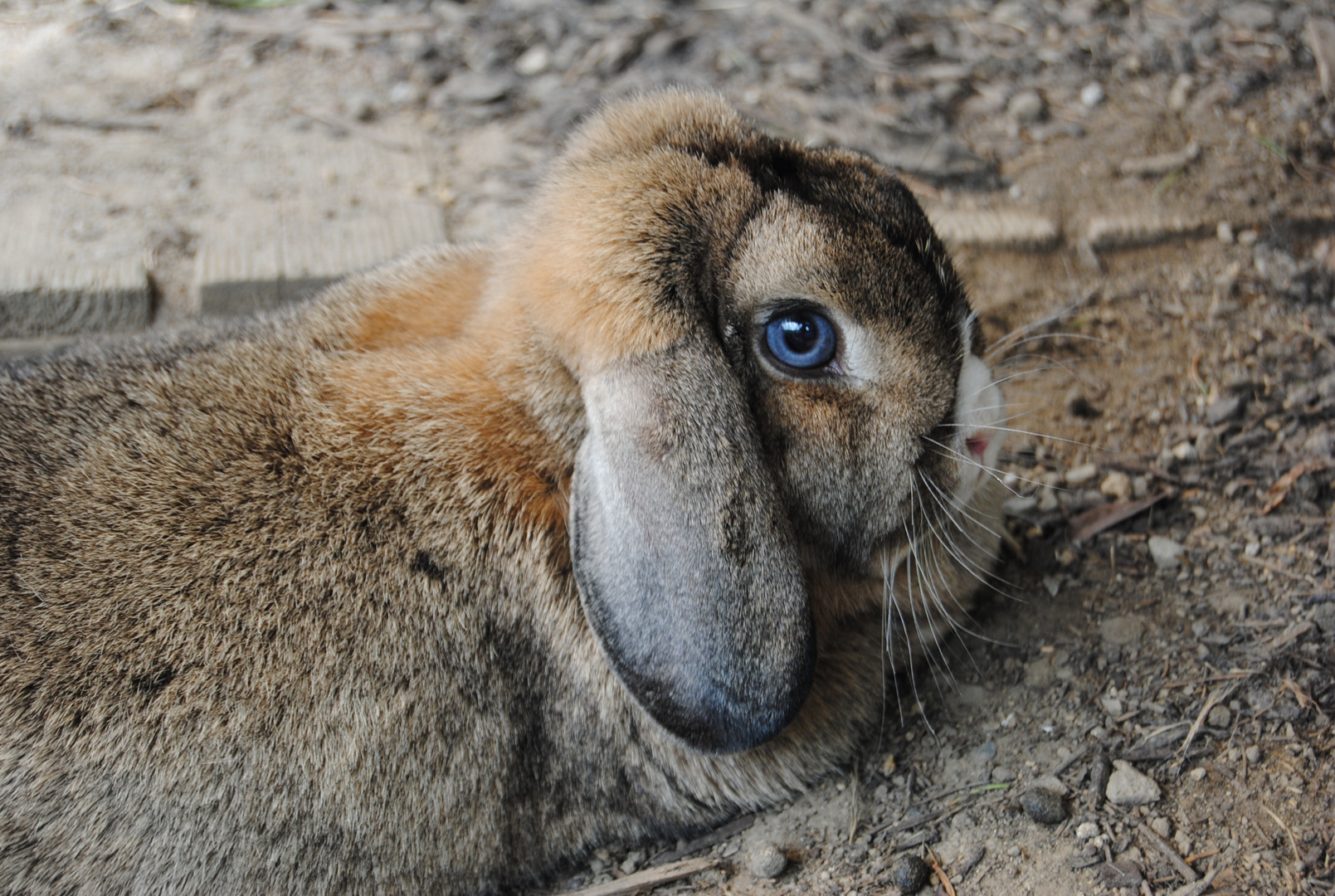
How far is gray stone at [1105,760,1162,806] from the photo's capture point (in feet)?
8.53

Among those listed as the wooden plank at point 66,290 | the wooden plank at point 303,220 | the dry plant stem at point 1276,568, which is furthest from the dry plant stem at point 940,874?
the wooden plank at point 66,290

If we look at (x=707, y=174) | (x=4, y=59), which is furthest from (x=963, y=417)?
(x=4, y=59)

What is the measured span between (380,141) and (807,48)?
220 cm

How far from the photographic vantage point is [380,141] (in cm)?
501

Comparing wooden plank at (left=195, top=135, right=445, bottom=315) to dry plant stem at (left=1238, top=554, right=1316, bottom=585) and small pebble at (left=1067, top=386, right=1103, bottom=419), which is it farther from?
dry plant stem at (left=1238, top=554, right=1316, bottom=585)

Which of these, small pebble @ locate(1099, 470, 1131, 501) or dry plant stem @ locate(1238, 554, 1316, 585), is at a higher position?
dry plant stem @ locate(1238, 554, 1316, 585)

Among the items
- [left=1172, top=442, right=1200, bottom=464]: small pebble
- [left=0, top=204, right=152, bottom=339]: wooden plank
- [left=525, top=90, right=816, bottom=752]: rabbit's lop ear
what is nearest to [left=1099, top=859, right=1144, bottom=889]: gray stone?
[left=525, top=90, right=816, bottom=752]: rabbit's lop ear

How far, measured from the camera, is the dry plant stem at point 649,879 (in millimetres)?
2795

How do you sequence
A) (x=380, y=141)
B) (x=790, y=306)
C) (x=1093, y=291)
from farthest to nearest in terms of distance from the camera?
(x=380, y=141) → (x=1093, y=291) → (x=790, y=306)

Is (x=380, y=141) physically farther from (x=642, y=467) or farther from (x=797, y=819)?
(x=797, y=819)

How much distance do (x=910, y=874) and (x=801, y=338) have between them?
136 cm

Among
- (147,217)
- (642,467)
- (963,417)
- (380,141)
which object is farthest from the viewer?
(380,141)

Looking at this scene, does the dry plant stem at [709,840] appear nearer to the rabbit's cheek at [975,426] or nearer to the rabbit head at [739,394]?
the rabbit head at [739,394]

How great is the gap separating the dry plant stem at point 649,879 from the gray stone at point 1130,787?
105 cm
